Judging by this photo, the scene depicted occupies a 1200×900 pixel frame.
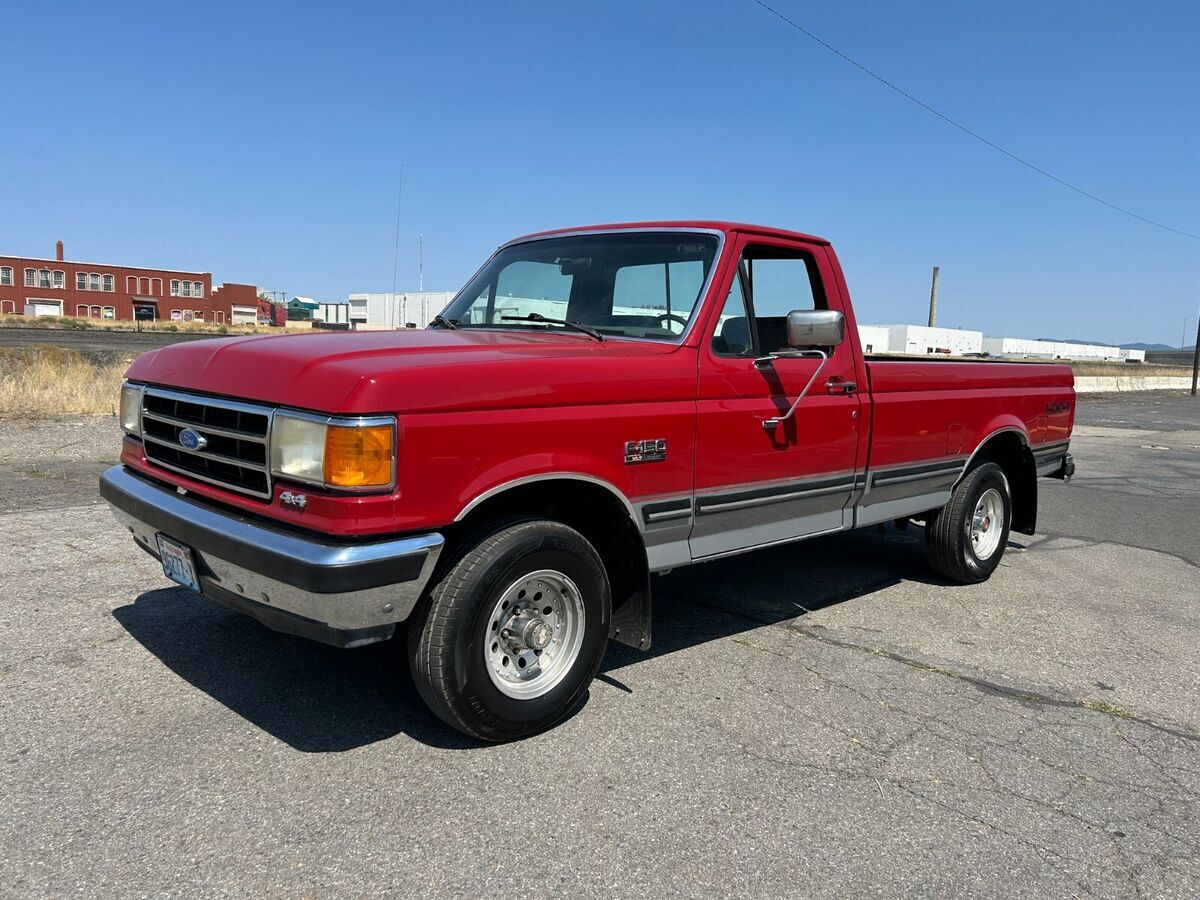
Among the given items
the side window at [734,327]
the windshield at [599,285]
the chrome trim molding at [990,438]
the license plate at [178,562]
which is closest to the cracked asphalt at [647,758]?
the license plate at [178,562]

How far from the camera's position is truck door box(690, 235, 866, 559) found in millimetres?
4148

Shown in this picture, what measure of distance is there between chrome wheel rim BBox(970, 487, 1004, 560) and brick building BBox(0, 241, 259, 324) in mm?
91261

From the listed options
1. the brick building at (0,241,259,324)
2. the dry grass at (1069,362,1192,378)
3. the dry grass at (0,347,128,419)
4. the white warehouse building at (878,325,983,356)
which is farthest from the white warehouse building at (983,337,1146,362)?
the dry grass at (0,347,128,419)

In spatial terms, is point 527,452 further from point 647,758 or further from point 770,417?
point 770,417

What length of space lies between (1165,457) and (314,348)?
15.0 meters

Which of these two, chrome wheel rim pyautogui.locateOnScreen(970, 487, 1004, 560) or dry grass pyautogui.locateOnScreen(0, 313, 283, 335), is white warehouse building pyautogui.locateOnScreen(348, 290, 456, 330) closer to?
chrome wheel rim pyautogui.locateOnScreen(970, 487, 1004, 560)

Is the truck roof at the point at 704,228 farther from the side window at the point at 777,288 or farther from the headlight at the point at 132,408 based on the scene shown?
the headlight at the point at 132,408

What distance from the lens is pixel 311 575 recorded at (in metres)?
2.95

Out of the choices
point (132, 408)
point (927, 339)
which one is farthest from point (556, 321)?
point (927, 339)

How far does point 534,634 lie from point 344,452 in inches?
42.6

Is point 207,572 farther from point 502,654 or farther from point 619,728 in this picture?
point 619,728

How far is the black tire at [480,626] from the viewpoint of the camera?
3229 mm

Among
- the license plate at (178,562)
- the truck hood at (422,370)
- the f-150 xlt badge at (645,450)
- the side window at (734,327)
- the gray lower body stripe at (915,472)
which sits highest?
the side window at (734,327)

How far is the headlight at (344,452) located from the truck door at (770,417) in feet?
4.99
